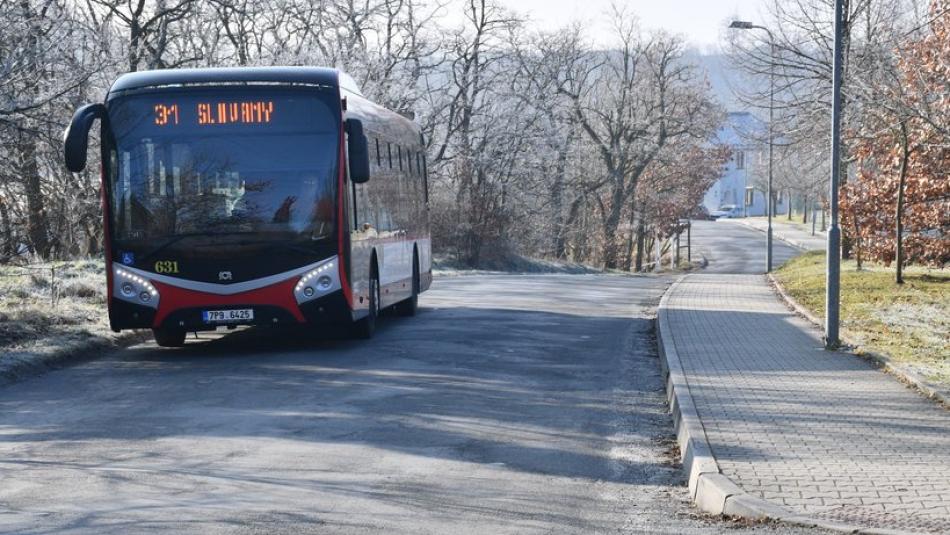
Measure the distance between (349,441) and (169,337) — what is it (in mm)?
7690

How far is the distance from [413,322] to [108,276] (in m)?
6.11

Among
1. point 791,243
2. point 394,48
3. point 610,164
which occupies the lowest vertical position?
point 791,243

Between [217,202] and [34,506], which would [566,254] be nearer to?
[217,202]

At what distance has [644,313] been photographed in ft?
79.4

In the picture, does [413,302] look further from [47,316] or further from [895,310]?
[895,310]

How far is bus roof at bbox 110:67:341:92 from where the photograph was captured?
15539 millimetres

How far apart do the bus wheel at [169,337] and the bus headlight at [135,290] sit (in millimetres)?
1380

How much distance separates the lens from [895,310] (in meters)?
22.3

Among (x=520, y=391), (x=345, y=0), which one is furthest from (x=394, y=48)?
(x=520, y=391)

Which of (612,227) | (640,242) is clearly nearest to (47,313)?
(612,227)

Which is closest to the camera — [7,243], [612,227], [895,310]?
[7,243]

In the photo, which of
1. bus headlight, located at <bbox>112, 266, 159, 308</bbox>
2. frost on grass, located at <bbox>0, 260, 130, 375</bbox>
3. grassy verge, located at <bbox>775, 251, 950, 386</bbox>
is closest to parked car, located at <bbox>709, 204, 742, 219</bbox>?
grassy verge, located at <bbox>775, 251, 950, 386</bbox>

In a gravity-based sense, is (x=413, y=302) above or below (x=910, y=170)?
below

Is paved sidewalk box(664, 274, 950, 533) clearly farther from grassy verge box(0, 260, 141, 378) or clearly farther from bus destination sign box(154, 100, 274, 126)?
grassy verge box(0, 260, 141, 378)
